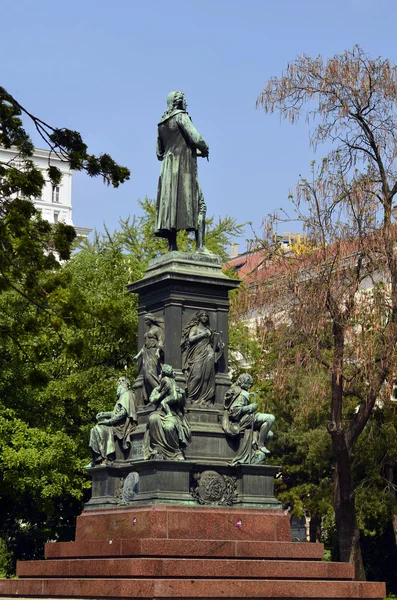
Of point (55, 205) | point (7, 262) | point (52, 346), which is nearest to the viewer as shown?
point (7, 262)

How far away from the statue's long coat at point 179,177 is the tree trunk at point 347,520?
411 inches

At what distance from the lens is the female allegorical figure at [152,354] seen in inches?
818

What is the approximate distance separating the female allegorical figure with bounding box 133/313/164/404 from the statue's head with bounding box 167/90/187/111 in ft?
14.0

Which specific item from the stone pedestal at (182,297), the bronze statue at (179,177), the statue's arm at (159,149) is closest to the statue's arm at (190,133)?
the bronze statue at (179,177)

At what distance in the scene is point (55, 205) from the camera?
113188 millimetres

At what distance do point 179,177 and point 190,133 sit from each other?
86 centimetres

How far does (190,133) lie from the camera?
22344 millimetres

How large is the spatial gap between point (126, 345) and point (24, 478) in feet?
18.5

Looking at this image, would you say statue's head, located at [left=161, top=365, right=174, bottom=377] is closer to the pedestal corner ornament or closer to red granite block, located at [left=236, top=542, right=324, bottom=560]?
the pedestal corner ornament

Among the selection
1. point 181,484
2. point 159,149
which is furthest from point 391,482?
point 181,484

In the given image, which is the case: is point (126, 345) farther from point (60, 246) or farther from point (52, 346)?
point (60, 246)

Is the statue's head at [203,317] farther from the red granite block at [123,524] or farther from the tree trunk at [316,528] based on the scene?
the tree trunk at [316,528]

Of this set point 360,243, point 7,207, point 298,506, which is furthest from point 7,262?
point 298,506

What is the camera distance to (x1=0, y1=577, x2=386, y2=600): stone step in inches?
666
